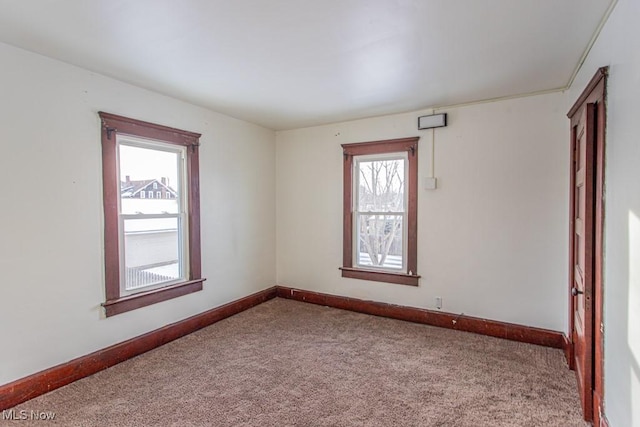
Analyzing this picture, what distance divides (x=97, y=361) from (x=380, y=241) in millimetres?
3251

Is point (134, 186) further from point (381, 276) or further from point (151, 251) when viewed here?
point (381, 276)

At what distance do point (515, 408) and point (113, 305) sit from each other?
11.0 ft

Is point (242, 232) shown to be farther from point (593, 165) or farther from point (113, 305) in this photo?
point (593, 165)

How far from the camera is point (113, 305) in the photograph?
298 centimetres

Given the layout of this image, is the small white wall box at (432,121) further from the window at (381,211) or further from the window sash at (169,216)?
the window sash at (169,216)

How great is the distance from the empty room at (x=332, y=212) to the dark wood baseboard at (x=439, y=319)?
2 cm

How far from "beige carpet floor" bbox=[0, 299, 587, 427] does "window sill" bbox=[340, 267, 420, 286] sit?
0.61 meters

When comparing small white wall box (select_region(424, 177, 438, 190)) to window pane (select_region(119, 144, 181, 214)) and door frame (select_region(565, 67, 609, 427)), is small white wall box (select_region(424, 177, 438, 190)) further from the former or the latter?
window pane (select_region(119, 144, 181, 214))

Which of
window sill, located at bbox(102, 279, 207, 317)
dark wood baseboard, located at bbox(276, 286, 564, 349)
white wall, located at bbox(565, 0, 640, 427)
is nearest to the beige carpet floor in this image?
dark wood baseboard, located at bbox(276, 286, 564, 349)

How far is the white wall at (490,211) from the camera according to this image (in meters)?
3.32

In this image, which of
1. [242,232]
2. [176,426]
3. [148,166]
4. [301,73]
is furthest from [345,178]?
[176,426]

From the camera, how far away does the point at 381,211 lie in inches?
172

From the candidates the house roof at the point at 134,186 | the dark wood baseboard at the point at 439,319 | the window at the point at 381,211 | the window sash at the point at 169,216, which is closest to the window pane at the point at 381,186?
the window at the point at 381,211

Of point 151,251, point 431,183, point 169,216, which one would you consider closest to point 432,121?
point 431,183
